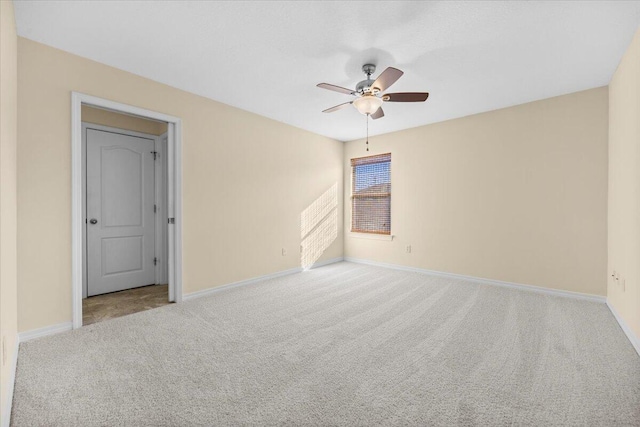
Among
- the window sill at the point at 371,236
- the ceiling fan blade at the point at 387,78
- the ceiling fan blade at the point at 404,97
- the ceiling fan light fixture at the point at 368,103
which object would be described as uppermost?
the ceiling fan blade at the point at 387,78

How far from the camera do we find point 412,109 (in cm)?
406

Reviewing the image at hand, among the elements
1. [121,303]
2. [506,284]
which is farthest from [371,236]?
[121,303]

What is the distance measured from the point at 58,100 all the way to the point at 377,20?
286 cm

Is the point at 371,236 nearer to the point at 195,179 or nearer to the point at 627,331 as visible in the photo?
the point at 195,179

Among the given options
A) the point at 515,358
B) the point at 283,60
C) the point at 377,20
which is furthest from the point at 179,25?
the point at 515,358

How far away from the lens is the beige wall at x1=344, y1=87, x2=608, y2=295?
3443mm

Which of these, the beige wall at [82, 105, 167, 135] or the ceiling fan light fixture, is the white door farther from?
the ceiling fan light fixture

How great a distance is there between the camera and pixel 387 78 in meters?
2.47

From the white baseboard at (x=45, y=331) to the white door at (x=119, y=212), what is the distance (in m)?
1.24

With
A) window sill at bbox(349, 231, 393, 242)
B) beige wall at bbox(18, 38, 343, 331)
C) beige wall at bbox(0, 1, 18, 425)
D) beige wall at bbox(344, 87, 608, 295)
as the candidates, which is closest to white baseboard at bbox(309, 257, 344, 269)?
beige wall at bbox(18, 38, 343, 331)

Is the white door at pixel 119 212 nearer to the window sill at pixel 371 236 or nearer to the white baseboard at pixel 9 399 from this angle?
the white baseboard at pixel 9 399

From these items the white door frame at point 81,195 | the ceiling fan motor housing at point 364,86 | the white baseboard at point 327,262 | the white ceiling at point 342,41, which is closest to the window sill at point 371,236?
the white baseboard at point 327,262

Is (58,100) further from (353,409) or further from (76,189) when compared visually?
(353,409)

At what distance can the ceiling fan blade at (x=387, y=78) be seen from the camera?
2.34 m
